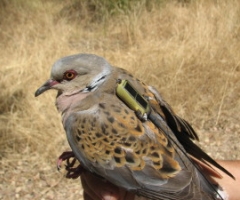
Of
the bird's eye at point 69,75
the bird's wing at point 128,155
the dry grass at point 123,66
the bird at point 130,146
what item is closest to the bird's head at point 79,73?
the bird's eye at point 69,75

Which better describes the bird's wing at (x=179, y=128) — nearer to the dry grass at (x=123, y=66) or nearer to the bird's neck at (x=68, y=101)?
the bird's neck at (x=68, y=101)

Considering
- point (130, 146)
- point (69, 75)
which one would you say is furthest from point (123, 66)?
point (130, 146)

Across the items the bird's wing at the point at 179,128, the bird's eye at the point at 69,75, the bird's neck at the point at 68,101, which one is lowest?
the bird's wing at the point at 179,128

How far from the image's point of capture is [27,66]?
225 inches

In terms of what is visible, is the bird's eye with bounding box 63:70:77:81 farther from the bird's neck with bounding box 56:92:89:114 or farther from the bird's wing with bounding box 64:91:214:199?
the bird's wing with bounding box 64:91:214:199

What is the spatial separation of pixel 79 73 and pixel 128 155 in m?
0.63

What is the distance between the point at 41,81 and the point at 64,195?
5.81 feet

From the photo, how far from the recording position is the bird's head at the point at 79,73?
2594 millimetres

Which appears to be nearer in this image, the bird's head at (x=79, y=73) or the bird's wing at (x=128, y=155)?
the bird's wing at (x=128, y=155)

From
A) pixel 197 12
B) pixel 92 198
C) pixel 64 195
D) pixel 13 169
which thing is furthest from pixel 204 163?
pixel 197 12

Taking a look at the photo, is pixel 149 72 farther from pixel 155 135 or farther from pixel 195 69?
pixel 155 135

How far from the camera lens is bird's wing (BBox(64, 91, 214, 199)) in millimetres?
2383

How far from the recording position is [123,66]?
5.56 meters

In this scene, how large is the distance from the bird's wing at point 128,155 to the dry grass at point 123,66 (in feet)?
6.60
